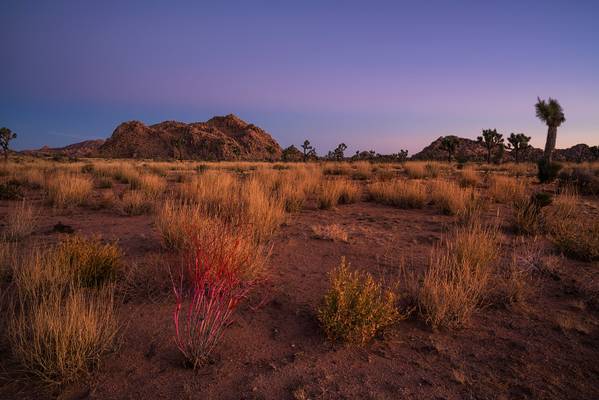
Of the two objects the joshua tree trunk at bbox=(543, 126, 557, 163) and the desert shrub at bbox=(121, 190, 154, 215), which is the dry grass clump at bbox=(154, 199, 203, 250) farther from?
the joshua tree trunk at bbox=(543, 126, 557, 163)

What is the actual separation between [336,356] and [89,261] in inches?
116

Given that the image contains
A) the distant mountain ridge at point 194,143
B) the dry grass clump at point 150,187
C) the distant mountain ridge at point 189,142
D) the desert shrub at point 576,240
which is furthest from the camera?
the distant mountain ridge at point 189,142

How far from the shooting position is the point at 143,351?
9.18 ft

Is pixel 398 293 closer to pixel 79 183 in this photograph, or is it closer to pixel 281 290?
pixel 281 290

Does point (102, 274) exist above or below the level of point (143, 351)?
above

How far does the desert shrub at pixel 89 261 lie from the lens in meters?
3.73

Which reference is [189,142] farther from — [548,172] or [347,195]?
[347,195]

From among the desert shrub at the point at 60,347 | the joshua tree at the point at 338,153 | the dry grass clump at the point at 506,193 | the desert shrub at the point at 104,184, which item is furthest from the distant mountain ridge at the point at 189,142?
the desert shrub at the point at 60,347

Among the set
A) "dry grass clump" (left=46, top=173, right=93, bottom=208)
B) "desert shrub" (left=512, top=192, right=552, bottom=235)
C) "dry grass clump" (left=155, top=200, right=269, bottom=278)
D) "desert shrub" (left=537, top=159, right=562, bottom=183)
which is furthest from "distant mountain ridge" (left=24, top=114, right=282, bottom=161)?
"dry grass clump" (left=155, top=200, right=269, bottom=278)

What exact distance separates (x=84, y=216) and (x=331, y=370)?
7.50 meters

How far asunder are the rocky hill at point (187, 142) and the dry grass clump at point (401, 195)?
Result: 68.0 m

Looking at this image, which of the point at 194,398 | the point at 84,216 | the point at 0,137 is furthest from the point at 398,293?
A: the point at 0,137

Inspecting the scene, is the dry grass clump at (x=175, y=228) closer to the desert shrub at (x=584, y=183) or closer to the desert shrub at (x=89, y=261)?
the desert shrub at (x=89, y=261)

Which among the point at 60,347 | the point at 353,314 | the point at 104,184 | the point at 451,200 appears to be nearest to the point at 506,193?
the point at 451,200
